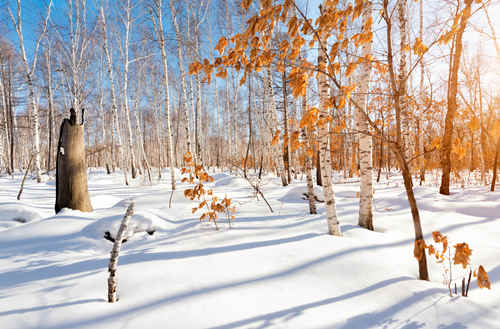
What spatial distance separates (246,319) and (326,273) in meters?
0.89

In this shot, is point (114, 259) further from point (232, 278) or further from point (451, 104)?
point (451, 104)

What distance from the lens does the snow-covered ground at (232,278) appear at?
4.91 feet

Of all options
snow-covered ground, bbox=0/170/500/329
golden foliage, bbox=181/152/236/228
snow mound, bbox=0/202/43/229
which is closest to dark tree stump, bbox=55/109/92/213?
snow mound, bbox=0/202/43/229

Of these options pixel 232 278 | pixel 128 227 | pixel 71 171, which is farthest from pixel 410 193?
pixel 71 171

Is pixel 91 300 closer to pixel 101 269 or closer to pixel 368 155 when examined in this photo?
pixel 101 269

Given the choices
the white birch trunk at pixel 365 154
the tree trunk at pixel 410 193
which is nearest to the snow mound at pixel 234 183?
the white birch trunk at pixel 365 154

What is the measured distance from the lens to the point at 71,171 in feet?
13.6

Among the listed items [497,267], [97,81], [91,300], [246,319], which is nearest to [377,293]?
[246,319]

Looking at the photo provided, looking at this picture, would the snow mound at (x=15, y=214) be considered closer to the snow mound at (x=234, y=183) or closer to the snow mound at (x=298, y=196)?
the snow mound at (x=298, y=196)

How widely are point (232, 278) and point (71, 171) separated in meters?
3.85

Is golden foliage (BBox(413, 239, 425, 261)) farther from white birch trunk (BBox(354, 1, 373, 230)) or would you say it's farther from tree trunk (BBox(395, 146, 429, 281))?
white birch trunk (BBox(354, 1, 373, 230))

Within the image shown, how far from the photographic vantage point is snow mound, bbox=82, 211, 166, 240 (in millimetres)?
3061

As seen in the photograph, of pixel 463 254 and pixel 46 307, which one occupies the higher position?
pixel 463 254

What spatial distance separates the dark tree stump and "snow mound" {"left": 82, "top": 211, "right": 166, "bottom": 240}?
1.28 meters
